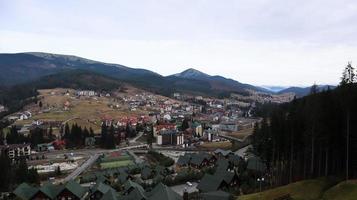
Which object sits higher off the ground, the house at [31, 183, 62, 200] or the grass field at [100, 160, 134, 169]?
the house at [31, 183, 62, 200]

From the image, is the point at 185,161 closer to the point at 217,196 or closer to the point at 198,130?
the point at 217,196

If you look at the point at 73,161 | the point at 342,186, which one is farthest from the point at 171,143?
the point at 342,186

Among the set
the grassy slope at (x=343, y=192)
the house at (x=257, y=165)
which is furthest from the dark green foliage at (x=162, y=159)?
the grassy slope at (x=343, y=192)

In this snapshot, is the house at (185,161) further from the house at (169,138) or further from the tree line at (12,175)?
the house at (169,138)

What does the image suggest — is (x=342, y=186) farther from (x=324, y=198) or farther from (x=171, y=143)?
(x=171, y=143)

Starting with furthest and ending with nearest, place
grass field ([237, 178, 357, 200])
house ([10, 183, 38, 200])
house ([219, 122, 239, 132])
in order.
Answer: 1. house ([219, 122, 239, 132])
2. house ([10, 183, 38, 200])
3. grass field ([237, 178, 357, 200])

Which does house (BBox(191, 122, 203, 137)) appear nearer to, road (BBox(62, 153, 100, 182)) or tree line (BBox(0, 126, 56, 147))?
tree line (BBox(0, 126, 56, 147))

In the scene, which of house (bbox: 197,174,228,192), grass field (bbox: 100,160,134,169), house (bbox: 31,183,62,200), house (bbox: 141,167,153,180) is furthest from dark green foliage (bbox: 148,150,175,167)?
house (bbox: 31,183,62,200)
